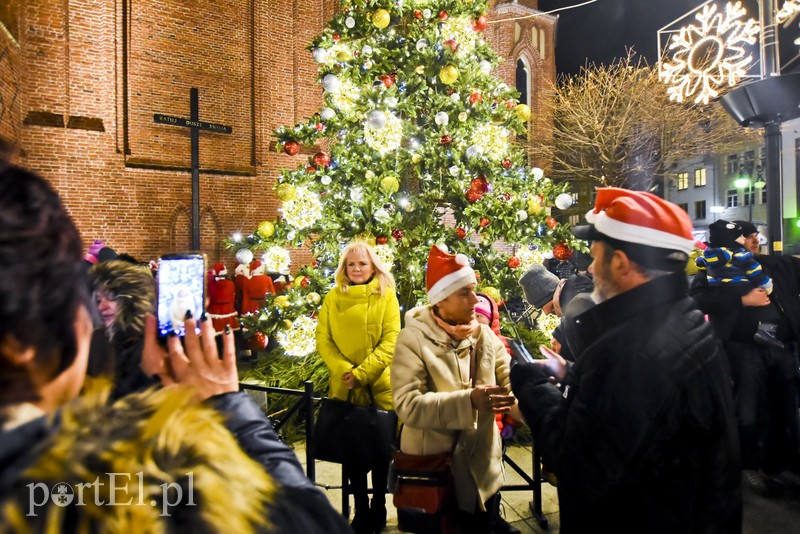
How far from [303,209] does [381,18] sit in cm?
232

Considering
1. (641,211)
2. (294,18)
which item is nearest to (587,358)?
(641,211)

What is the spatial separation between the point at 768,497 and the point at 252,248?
17.0 ft

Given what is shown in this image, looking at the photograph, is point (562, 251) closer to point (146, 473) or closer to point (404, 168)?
point (404, 168)

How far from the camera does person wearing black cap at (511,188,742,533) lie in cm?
137

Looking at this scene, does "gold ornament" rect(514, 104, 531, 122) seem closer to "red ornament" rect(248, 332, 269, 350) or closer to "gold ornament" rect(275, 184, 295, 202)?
A: "gold ornament" rect(275, 184, 295, 202)

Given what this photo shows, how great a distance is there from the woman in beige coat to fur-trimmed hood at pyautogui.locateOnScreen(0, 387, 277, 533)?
4.90ft

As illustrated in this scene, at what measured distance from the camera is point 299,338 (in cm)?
530

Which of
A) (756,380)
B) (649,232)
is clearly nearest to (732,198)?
(756,380)

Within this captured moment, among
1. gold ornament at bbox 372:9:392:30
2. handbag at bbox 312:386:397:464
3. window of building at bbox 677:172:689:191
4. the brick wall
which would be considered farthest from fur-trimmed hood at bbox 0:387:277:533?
window of building at bbox 677:172:689:191

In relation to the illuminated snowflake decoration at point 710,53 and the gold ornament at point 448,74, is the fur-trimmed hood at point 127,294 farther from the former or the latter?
the illuminated snowflake decoration at point 710,53

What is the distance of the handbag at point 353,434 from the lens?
303 cm

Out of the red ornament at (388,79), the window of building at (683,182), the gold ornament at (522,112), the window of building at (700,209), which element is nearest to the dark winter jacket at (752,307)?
the gold ornament at (522,112)

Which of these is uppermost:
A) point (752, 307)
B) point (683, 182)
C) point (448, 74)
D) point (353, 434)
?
point (683, 182)

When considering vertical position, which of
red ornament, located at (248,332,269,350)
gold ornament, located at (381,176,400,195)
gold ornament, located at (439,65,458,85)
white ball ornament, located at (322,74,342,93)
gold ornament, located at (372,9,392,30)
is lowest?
red ornament, located at (248,332,269,350)
